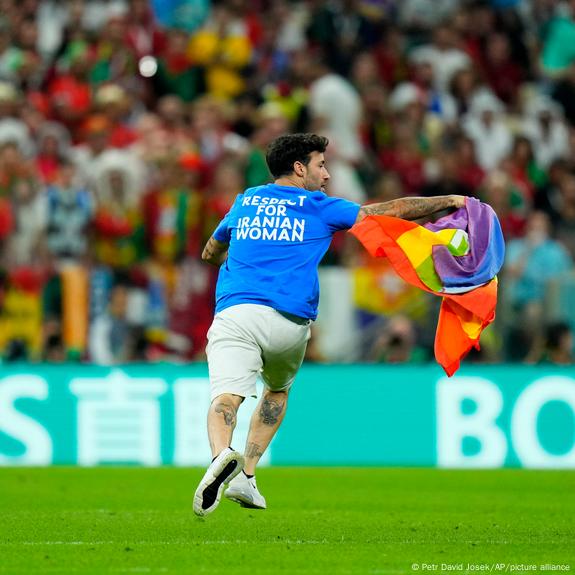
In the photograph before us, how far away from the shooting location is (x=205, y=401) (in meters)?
15.8

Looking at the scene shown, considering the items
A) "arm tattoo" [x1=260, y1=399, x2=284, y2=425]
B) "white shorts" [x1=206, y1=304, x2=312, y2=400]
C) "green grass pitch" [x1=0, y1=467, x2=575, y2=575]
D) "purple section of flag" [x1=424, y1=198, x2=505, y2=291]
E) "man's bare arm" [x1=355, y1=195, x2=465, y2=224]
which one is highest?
"man's bare arm" [x1=355, y1=195, x2=465, y2=224]

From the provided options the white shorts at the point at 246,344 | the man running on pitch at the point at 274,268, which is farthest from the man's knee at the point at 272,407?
the white shorts at the point at 246,344

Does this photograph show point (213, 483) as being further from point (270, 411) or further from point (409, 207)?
point (409, 207)

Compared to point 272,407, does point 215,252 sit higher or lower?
higher

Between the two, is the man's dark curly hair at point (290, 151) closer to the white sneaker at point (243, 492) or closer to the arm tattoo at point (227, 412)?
the arm tattoo at point (227, 412)

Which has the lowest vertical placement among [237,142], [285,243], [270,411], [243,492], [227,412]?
[243,492]

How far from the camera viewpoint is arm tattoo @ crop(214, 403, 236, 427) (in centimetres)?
874

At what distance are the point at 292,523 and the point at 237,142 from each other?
9.64 meters

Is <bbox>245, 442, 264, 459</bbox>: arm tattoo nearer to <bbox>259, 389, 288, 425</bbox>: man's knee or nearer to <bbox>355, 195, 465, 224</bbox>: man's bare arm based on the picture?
<bbox>259, 389, 288, 425</bbox>: man's knee

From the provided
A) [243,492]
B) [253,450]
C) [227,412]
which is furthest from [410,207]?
[243,492]

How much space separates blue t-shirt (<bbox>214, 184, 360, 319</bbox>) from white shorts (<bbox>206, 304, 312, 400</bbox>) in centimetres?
8

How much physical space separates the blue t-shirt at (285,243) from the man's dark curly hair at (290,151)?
198 millimetres

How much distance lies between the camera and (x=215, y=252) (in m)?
9.74

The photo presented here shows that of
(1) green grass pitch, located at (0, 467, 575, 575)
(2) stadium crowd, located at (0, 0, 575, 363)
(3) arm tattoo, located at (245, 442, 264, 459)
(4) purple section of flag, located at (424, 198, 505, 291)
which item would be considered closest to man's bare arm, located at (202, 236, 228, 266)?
(3) arm tattoo, located at (245, 442, 264, 459)
